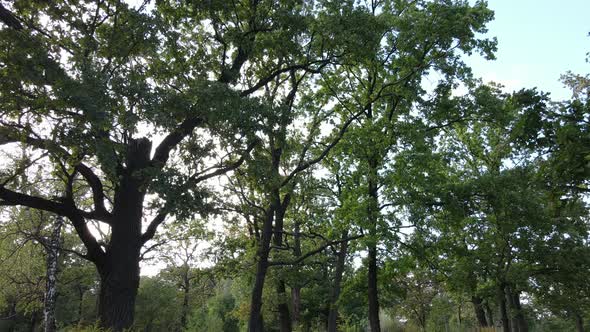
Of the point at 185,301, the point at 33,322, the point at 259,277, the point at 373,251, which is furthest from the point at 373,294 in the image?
the point at 33,322

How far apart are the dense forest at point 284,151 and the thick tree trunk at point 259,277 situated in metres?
0.09

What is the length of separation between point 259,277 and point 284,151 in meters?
5.16

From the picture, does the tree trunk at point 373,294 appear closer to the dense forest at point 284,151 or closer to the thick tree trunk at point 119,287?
the dense forest at point 284,151

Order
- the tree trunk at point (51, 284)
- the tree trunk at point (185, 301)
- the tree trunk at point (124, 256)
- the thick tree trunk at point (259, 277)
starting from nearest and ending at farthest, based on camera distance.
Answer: the tree trunk at point (124, 256)
the thick tree trunk at point (259, 277)
the tree trunk at point (51, 284)
the tree trunk at point (185, 301)

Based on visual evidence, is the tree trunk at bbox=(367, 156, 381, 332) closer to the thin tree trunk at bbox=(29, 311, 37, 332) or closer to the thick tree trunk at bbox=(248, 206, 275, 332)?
the thick tree trunk at bbox=(248, 206, 275, 332)

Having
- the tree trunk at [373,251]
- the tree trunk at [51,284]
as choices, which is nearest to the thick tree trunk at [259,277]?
the tree trunk at [373,251]

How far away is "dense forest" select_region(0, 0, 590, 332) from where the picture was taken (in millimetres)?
8734

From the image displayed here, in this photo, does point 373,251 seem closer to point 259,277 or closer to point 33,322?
point 259,277

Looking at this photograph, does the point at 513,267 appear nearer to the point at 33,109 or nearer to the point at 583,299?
the point at 583,299

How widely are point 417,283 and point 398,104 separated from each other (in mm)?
26660

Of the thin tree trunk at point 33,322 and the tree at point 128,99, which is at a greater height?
the tree at point 128,99

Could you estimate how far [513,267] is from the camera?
20688 millimetres

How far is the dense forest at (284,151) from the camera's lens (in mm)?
8734

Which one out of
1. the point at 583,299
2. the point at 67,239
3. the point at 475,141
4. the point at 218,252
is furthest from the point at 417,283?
the point at 67,239
